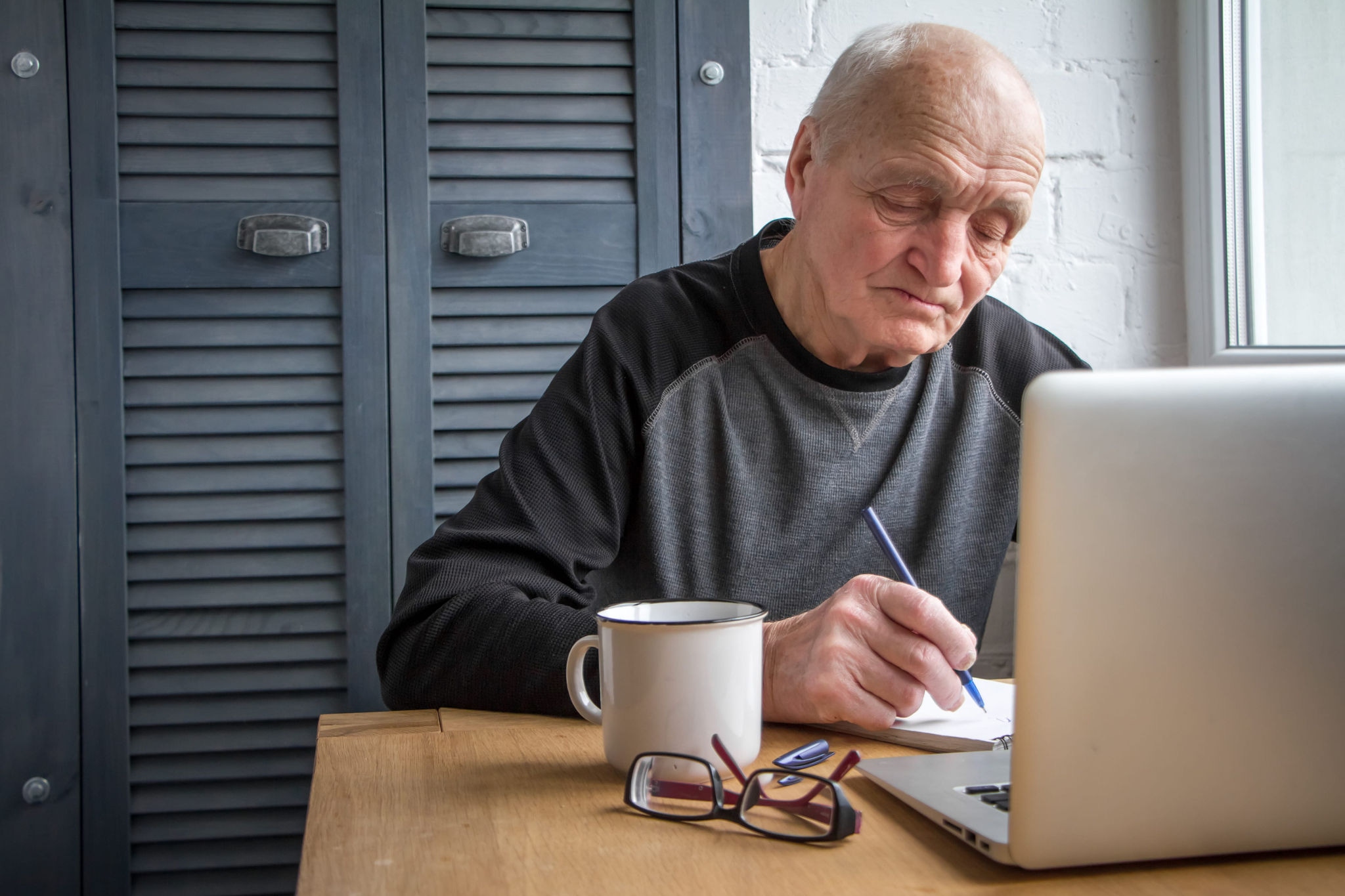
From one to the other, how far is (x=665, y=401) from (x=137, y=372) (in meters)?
0.79

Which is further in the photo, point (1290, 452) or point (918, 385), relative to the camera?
point (918, 385)

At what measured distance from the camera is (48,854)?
1516 mm

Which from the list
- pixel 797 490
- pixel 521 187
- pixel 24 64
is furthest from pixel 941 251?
pixel 24 64

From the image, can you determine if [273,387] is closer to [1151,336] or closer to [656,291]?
[656,291]

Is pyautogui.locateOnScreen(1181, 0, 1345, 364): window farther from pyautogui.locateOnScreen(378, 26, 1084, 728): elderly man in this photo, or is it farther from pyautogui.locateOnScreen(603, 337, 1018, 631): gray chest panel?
pyautogui.locateOnScreen(603, 337, 1018, 631): gray chest panel

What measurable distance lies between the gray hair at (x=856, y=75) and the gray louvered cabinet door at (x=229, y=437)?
27.4 inches

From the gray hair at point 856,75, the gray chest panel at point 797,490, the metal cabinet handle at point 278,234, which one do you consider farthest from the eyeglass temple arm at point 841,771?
the metal cabinet handle at point 278,234

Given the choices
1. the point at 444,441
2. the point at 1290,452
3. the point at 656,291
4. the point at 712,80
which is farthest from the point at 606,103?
the point at 1290,452

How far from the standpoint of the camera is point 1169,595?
49 centimetres

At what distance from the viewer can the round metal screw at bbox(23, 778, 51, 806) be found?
150 cm

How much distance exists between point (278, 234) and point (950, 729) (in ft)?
3.83

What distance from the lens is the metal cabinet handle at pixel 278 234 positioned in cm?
153

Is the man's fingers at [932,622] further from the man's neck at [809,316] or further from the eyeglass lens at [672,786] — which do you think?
the man's neck at [809,316]

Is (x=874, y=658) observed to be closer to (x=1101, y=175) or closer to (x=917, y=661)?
→ (x=917, y=661)
